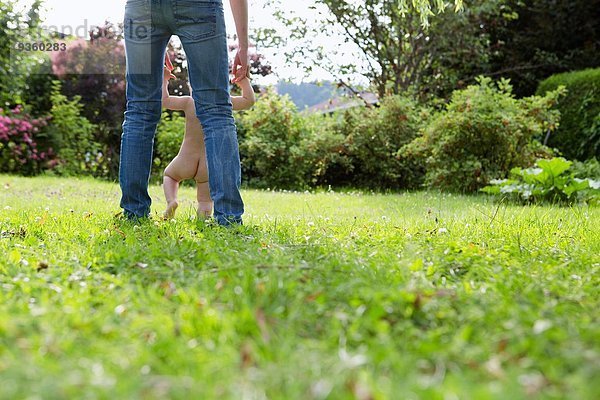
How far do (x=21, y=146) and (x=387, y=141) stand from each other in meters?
6.50

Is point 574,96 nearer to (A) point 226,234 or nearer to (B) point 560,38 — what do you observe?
(B) point 560,38

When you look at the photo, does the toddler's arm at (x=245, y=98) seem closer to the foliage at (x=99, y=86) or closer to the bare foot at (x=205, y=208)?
the bare foot at (x=205, y=208)

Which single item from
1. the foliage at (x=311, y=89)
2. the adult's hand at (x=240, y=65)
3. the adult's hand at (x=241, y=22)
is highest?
the foliage at (x=311, y=89)

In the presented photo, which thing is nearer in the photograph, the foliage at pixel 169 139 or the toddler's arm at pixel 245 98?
the toddler's arm at pixel 245 98

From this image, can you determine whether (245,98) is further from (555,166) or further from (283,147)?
(283,147)

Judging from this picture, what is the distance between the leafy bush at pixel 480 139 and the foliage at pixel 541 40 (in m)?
5.26

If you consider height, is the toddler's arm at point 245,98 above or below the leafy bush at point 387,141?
above

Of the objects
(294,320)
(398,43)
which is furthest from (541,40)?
(294,320)

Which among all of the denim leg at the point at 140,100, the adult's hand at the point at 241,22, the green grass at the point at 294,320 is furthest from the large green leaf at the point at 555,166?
the denim leg at the point at 140,100

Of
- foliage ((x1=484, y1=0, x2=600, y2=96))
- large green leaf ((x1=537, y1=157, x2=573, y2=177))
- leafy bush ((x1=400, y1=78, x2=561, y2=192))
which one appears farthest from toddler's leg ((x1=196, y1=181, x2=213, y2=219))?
foliage ((x1=484, y1=0, x2=600, y2=96))

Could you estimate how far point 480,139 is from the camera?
7.23 meters

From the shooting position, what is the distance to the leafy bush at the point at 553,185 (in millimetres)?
5496

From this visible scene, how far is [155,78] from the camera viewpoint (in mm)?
3127

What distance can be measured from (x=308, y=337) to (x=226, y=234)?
1.34 metres
